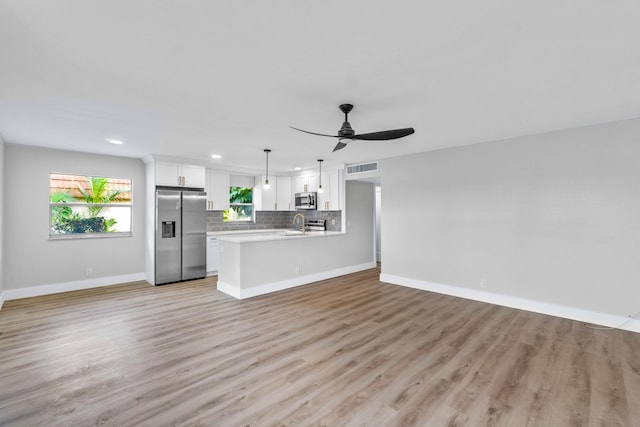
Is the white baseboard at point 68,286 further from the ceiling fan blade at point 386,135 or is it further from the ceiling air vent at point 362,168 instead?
the ceiling fan blade at point 386,135

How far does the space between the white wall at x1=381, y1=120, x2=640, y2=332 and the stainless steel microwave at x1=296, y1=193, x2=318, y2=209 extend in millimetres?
2143

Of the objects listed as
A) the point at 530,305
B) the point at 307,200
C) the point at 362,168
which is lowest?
the point at 530,305

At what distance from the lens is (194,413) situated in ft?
6.74

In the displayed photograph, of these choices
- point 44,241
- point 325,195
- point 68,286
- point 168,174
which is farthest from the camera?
point 325,195

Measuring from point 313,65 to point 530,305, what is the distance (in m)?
4.35

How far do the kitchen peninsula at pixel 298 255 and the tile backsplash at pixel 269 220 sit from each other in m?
0.42

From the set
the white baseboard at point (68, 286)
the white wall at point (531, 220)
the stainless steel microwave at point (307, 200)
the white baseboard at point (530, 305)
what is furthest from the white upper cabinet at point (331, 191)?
the white baseboard at point (68, 286)

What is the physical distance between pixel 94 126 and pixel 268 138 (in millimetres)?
2157

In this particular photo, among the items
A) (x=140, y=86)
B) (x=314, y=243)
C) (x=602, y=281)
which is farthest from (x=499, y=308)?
(x=140, y=86)

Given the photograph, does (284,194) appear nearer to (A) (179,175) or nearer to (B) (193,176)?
(B) (193,176)

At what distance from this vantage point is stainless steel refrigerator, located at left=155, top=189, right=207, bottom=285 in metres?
5.64

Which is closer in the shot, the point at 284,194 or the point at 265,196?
the point at 265,196

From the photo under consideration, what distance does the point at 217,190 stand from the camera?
22.0ft

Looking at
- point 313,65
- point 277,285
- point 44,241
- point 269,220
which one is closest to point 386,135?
point 313,65
